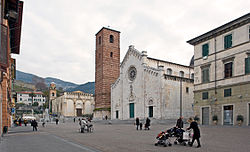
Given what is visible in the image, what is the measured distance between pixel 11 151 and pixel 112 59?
158 feet

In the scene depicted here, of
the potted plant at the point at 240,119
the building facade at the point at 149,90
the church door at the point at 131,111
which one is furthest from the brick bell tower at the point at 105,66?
the potted plant at the point at 240,119

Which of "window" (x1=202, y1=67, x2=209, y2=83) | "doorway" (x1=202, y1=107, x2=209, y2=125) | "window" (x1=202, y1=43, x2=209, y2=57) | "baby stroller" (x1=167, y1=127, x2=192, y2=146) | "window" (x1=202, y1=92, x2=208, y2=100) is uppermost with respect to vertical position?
"window" (x1=202, y1=43, x2=209, y2=57)

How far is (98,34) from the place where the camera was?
6059 centimetres

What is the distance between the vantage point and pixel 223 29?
91.3 ft

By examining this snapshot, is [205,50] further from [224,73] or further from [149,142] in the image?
[149,142]

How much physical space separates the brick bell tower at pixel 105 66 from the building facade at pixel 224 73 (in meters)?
28.0

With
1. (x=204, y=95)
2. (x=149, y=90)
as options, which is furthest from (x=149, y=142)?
(x=149, y=90)

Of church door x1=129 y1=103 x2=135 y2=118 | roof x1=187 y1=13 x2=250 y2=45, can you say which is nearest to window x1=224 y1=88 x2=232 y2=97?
roof x1=187 y1=13 x2=250 y2=45

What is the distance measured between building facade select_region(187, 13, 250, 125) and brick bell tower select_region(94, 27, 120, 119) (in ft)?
91.8

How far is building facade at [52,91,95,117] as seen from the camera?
81.1m

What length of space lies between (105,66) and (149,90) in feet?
55.4

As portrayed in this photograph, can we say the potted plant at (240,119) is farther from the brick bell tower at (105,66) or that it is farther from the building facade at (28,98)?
the building facade at (28,98)

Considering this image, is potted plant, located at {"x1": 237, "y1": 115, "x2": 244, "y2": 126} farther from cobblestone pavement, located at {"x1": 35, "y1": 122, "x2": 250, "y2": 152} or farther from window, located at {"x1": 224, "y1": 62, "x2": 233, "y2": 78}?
cobblestone pavement, located at {"x1": 35, "y1": 122, "x2": 250, "y2": 152}

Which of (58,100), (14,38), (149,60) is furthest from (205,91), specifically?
(58,100)
